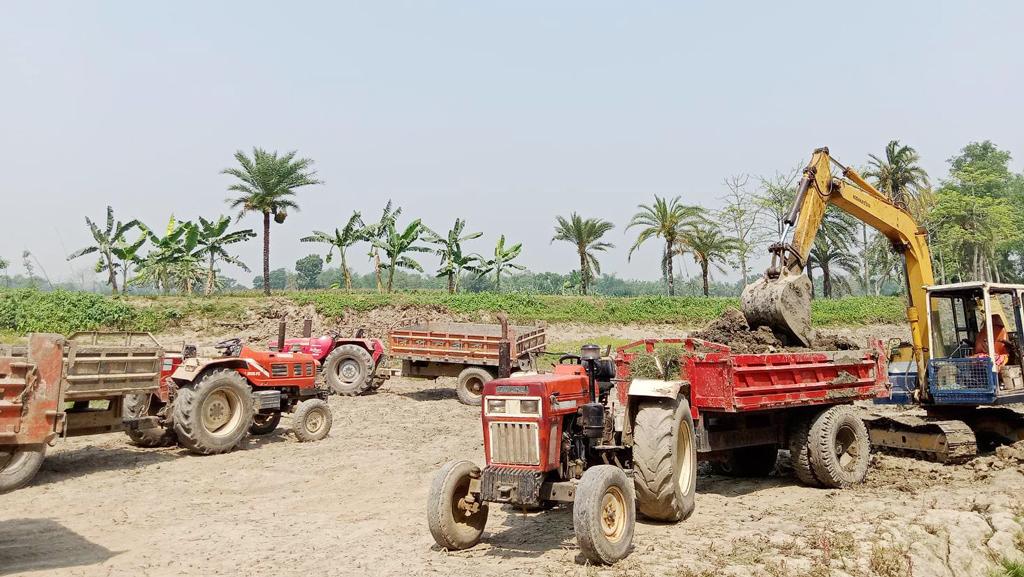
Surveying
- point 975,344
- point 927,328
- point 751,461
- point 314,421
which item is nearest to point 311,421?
point 314,421

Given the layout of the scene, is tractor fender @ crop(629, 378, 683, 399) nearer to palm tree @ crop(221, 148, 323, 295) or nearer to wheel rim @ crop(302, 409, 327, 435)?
wheel rim @ crop(302, 409, 327, 435)

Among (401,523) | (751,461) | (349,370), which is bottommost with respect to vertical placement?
(401,523)

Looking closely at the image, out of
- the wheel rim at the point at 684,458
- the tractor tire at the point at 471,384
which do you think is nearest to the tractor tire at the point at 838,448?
the wheel rim at the point at 684,458

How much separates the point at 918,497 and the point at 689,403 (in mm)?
2928

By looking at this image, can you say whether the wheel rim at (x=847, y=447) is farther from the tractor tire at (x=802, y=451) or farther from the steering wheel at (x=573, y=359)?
the steering wheel at (x=573, y=359)

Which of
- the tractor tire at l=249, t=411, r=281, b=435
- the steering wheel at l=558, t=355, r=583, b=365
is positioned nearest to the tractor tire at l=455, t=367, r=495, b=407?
the tractor tire at l=249, t=411, r=281, b=435

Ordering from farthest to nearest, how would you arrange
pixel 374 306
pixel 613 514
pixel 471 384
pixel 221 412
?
pixel 374 306 < pixel 471 384 < pixel 221 412 < pixel 613 514

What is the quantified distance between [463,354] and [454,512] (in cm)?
1182

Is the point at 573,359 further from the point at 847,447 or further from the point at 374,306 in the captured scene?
the point at 374,306

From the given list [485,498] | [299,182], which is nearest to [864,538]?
[485,498]

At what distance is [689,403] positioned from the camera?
7926 mm

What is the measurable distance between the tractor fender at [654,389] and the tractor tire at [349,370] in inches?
484

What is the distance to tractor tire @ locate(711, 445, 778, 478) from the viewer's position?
9758 millimetres

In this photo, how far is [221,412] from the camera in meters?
11.7
